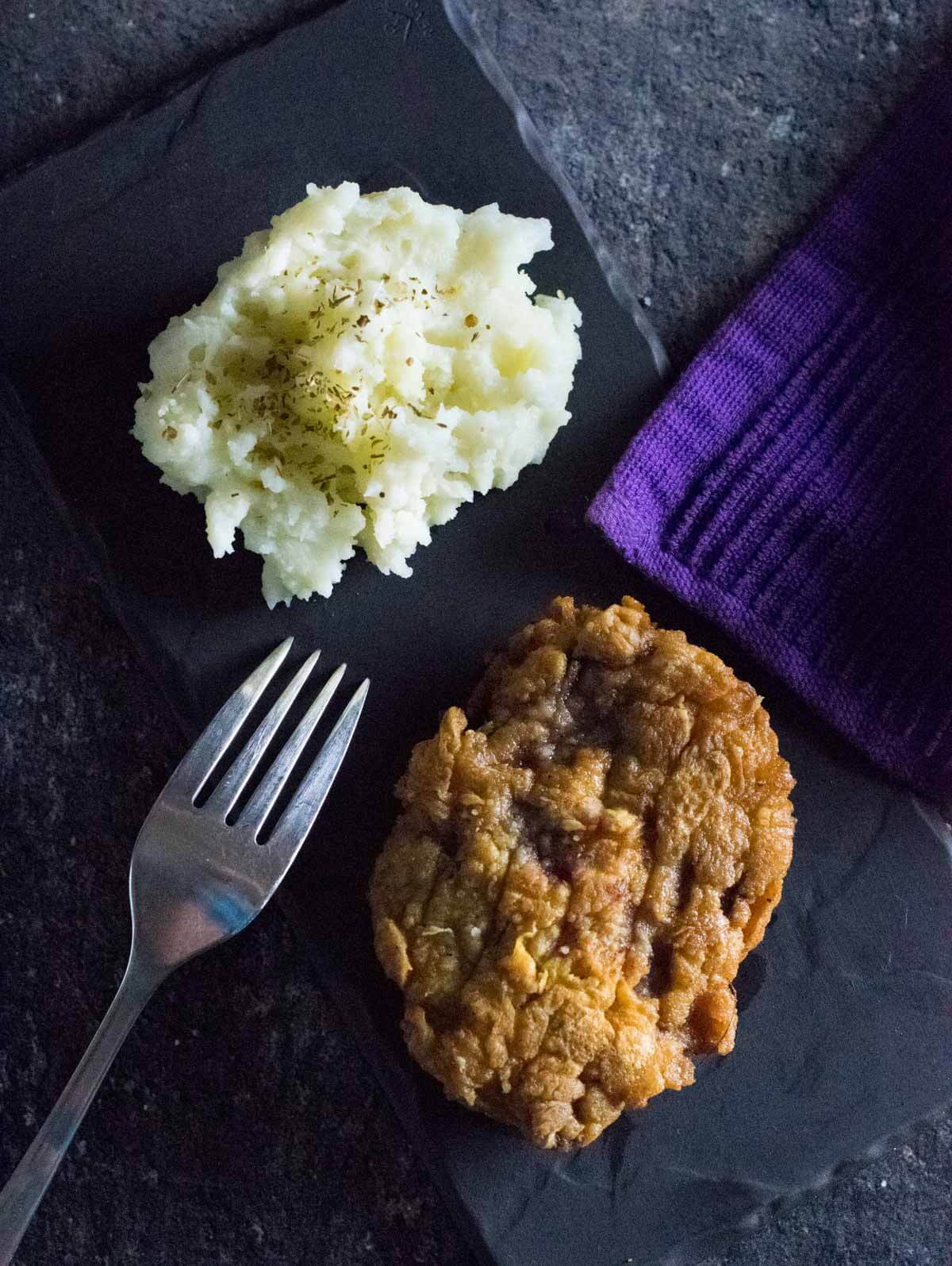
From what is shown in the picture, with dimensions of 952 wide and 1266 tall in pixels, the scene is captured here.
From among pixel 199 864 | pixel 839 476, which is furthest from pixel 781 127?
pixel 199 864

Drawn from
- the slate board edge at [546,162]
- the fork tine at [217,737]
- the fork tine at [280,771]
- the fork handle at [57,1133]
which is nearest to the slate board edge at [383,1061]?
the fork tine at [217,737]

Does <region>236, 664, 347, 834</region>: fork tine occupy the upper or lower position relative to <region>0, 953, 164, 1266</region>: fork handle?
upper

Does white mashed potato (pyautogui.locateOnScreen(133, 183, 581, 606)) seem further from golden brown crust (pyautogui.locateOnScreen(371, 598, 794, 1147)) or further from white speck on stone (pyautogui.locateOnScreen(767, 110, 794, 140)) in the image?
white speck on stone (pyautogui.locateOnScreen(767, 110, 794, 140))

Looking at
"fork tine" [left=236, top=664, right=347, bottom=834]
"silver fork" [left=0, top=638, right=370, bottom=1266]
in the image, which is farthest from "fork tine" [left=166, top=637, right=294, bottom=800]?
"fork tine" [left=236, top=664, right=347, bottom=834]

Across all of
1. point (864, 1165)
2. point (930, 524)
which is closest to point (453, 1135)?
point (864, 1165)

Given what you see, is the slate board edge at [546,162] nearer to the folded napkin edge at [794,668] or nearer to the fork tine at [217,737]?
the folded napkin edge at [794,668]

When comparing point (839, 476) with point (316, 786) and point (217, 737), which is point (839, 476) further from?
point (217, 737)
